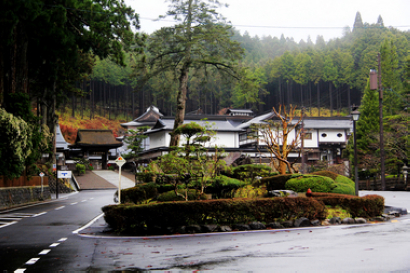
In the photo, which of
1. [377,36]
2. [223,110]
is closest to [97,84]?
[223,110]

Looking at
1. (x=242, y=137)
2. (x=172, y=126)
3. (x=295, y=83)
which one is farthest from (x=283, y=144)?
(x=295, y=83)

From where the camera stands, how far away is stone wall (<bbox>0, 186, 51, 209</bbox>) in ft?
77.0

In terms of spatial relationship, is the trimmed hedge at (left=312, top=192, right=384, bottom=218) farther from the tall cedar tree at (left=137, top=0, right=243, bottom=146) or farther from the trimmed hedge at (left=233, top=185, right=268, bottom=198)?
the tall cedar tree at (left=137, top=0, right=243, bottom=146)

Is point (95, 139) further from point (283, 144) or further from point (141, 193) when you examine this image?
point (141, 193)

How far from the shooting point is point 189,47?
24.8 m

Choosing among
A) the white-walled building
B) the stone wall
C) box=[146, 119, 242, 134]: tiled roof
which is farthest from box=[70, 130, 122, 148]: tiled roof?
the stone wall

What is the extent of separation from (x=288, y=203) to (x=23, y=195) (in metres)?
20.6

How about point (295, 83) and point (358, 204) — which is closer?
point (358, 204)

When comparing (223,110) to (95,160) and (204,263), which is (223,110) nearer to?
(95,160)

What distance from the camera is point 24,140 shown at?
22.3m

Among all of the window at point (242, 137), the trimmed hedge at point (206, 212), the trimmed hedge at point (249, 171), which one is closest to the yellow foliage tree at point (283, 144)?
the trimmed hedge at point (249, 171)

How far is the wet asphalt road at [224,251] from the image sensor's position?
6.62 m

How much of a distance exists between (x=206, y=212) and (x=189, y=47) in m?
15.2

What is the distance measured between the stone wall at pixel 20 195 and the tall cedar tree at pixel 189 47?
34.9 ft
